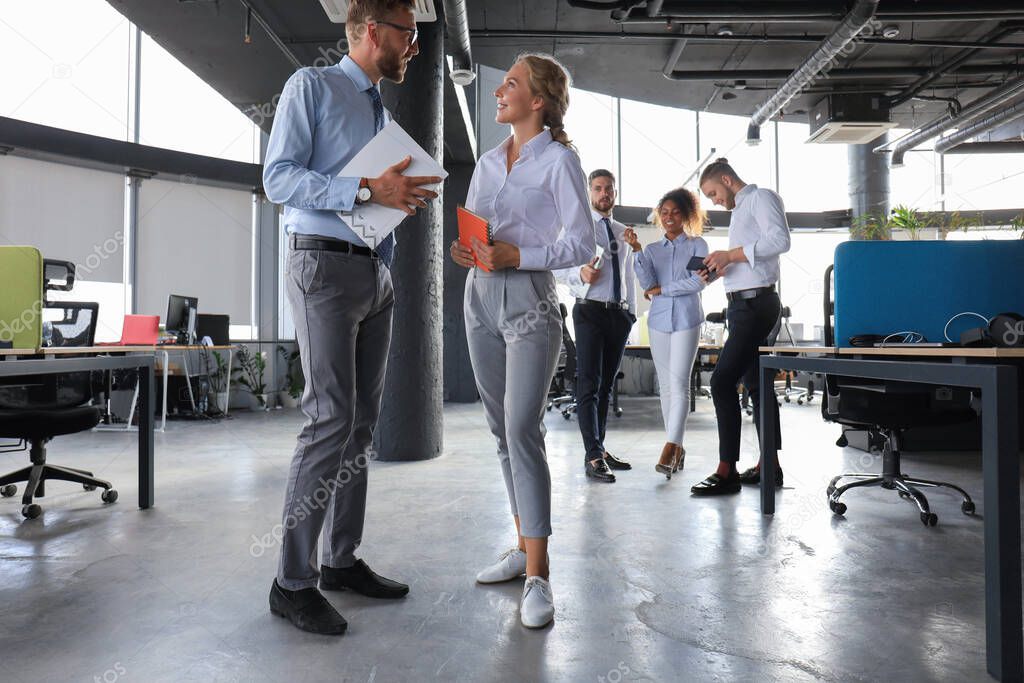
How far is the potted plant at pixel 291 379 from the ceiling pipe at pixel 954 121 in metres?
9.08

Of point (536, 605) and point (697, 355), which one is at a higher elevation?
point (697, 355)

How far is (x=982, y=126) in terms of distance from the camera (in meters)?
8.74

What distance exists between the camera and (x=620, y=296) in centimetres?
355

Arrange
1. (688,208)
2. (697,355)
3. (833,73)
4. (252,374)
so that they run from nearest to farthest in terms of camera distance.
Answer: (688,208) < (697,355) < (252,374) < (833,73)

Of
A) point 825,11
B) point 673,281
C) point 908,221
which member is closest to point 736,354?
point 673,281

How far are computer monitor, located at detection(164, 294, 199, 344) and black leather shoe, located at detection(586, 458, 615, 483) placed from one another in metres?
4.86

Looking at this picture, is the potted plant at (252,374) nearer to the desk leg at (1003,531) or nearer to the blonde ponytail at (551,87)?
the blonde ponytail at (551,87)

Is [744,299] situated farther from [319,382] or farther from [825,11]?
[825,11]

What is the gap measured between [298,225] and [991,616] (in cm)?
174

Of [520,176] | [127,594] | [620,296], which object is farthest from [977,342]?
[127,594]

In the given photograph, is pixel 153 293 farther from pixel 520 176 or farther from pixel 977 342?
pixel 977 342

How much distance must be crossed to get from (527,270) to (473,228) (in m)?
0.18

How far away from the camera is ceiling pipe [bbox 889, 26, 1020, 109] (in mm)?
7496

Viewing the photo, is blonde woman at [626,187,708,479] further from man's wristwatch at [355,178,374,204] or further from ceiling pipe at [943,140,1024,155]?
ceiling pipe at [943,140,1024,155]
